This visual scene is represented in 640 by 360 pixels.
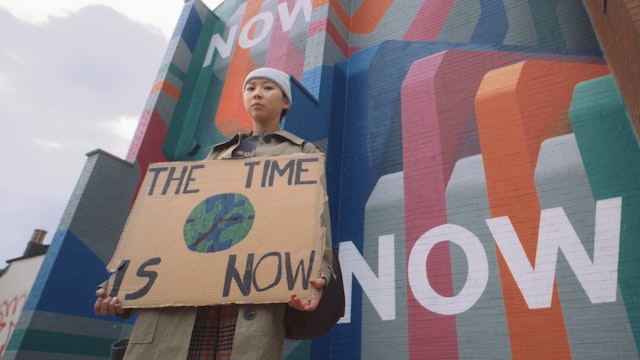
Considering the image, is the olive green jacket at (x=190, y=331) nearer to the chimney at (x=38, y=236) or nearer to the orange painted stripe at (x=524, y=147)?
the orange painted stripe at (x=524, y=147)

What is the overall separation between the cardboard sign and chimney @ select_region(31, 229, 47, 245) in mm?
12414

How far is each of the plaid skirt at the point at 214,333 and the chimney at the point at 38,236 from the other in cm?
1270

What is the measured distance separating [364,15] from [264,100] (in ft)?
16.9

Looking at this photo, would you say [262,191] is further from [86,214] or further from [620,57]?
[86,214]

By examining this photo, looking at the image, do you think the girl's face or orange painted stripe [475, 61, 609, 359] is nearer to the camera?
the girl's face

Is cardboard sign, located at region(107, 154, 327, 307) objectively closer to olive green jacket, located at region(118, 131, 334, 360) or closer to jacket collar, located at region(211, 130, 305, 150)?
olive green jacket, located at region(118, 131, 334, 360)

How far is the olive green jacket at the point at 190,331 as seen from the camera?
4.96 ft

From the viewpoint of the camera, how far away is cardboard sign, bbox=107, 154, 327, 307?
1.59m

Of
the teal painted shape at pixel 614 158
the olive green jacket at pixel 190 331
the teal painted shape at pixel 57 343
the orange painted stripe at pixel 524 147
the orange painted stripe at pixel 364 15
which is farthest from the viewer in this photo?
the orange painted stripe at pixel 364 15

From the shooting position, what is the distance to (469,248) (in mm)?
4207

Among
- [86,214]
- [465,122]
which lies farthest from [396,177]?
[86,214]

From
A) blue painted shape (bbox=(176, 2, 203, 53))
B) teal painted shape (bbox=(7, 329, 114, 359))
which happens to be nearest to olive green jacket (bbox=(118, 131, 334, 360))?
teal painted shape (bbox=(7, 329, 114, 359))

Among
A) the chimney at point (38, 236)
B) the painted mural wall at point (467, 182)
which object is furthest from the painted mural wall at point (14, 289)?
the chimney at point (38, 236)

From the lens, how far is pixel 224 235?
1.74 m
